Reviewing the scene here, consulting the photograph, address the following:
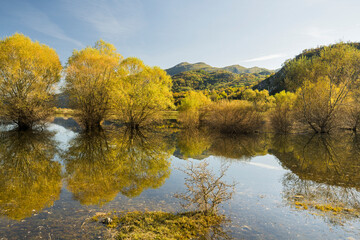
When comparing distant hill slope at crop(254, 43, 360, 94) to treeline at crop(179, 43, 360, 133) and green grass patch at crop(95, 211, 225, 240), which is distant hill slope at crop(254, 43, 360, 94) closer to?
treeline at crop(179, 43, 360, 133)

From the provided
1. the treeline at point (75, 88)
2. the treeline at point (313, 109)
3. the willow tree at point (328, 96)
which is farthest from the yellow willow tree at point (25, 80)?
the willow tree at point (328, 96)

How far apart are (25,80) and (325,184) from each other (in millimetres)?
33901

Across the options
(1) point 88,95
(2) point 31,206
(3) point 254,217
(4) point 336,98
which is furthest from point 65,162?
(4) point 336,98

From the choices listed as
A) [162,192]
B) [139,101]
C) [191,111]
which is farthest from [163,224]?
[191,111]

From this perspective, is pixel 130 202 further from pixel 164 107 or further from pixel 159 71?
pixel 159 71

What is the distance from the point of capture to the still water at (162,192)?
6.11 m

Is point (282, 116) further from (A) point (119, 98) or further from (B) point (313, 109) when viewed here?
(A) point (119, 98)

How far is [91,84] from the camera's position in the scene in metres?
30.0

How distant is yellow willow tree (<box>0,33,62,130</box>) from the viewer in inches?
1012

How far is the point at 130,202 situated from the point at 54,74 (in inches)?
1189

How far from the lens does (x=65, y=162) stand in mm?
13703

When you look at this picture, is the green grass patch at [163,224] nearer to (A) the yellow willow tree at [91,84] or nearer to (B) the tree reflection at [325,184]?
(B) the tree reflection at [325,184]

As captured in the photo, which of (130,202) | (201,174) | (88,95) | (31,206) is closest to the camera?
(201,174)

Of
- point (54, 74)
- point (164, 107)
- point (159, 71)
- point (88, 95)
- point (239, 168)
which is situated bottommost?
point (239, 168)
